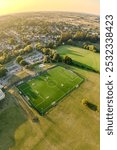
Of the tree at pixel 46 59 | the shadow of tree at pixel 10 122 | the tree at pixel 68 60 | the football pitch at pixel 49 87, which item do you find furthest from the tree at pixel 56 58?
the shadow of tree at pixel 10 122

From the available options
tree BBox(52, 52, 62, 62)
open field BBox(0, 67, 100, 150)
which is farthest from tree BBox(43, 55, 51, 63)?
open field BBox(0, 67, 100, 150)

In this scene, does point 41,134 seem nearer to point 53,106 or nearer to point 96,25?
point 53,106

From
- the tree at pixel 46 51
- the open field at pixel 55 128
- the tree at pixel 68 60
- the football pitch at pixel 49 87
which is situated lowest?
the open field at pixel 55 128

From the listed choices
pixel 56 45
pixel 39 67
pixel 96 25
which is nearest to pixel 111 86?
pixel 39 67

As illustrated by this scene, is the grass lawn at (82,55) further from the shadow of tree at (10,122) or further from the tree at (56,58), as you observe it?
the shadow of tree at (10,122)

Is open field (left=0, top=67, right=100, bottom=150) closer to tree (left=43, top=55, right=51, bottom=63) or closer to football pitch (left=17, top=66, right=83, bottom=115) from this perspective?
football pitch (left=17, top=66, right=83, bottom=115)

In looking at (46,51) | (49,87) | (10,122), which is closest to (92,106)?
(49,87)

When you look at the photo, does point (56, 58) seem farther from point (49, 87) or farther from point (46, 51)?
point (49, 87)
